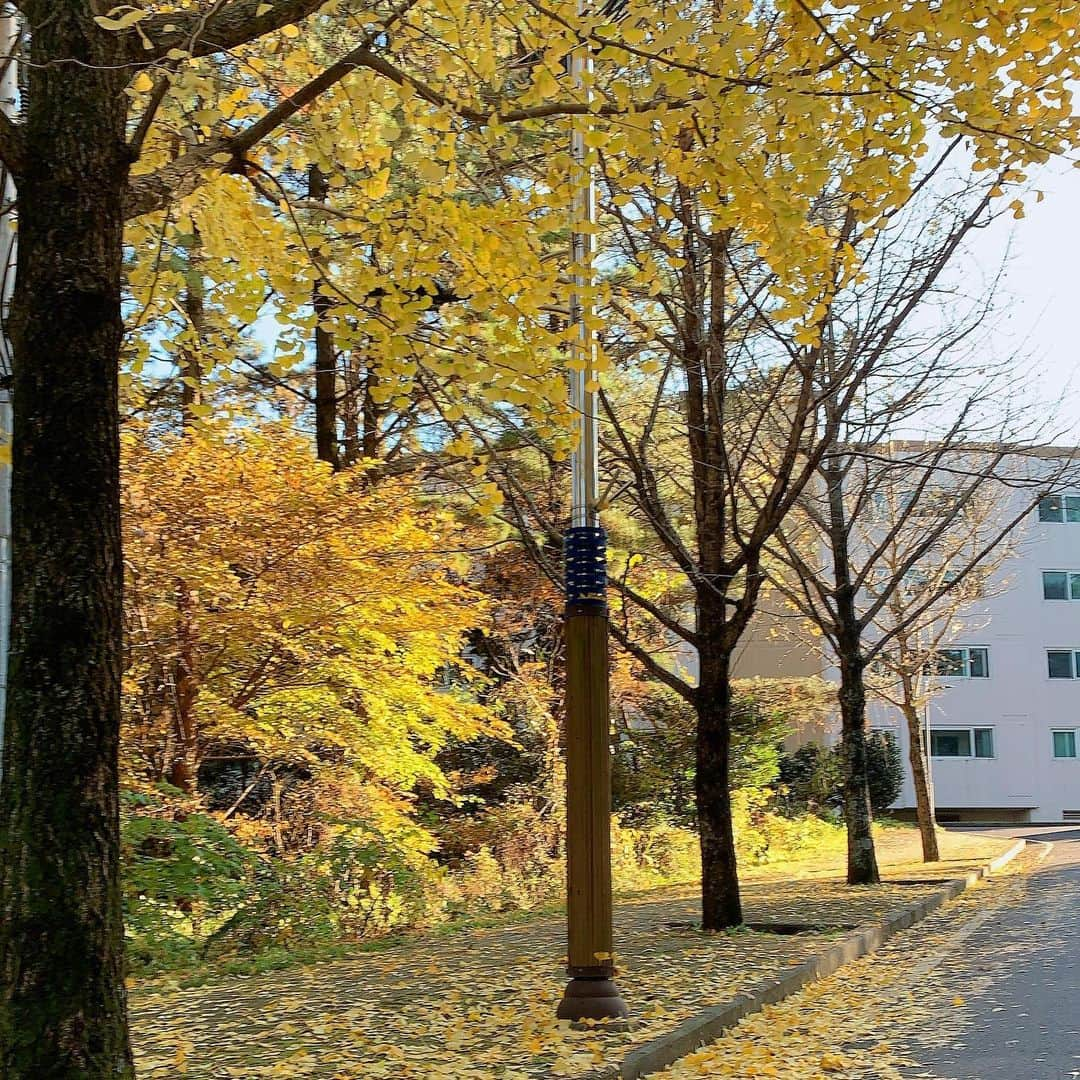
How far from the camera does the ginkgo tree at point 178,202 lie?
15.3 feet

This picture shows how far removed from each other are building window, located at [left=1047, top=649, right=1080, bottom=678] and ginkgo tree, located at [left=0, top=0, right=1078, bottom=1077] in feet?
118

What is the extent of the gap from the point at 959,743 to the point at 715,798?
96.7 feet

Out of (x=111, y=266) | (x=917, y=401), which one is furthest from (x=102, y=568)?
(x=917, y=401)

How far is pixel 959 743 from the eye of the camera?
38.6 metres

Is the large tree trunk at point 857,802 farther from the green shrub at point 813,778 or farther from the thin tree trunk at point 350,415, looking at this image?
the green shrub at point 813,778

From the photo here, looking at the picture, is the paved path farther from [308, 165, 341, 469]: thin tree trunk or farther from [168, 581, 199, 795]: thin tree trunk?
[308, 165, 341, 469]: thin tree trunk

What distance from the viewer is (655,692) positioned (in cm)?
2253

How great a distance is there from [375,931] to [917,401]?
8632 mm

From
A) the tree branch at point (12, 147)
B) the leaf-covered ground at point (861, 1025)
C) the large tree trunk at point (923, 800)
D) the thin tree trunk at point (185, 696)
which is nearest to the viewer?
the tree branch at point (12, 147)

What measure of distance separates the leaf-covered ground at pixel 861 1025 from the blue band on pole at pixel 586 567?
8.78ft

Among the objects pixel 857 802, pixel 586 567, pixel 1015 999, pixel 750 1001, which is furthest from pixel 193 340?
pixel 857 802

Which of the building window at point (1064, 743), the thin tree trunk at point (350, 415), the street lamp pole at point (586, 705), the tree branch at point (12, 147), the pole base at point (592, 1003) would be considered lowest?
the pole base at point (592, 1003)

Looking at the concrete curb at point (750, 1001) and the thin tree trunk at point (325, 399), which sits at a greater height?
the thin tree trunk at point (325, 399)

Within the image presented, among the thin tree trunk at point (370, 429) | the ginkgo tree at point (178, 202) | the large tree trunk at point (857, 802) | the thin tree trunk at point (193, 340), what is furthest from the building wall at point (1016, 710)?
the ginkgo tree at point (178, 202)
